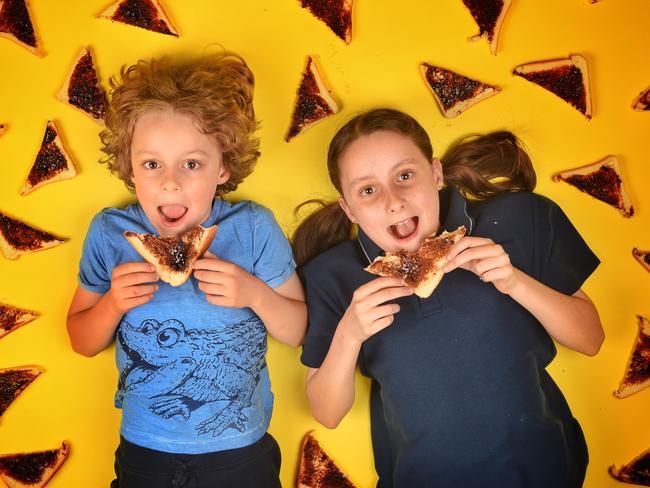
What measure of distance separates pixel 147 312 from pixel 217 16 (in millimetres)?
1034

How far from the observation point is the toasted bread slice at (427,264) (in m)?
1.87

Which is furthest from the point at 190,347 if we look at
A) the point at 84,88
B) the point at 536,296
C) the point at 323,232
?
the point at 536,296

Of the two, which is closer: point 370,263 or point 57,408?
point 370,263

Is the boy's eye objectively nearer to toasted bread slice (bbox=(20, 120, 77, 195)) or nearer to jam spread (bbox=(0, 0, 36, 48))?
toasted bread slice (bbox=(20, 120, 77, 195))

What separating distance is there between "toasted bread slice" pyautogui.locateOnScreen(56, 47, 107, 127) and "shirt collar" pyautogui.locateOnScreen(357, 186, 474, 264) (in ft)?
3.29

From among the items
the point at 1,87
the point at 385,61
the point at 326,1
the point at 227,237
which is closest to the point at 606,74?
the point at 385,61

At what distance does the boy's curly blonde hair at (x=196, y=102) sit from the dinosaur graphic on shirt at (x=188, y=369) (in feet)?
1.64

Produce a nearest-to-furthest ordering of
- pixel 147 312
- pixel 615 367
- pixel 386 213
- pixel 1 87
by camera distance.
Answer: pixel 386 213 < pixel 147 312 < pixel 1 87 < pixel 615 367

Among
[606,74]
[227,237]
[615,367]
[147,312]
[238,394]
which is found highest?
[606,74]

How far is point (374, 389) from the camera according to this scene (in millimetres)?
2311

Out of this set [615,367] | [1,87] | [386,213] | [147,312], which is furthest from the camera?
[615,367]

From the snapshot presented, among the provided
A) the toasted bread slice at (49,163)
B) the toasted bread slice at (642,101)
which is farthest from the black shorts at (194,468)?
the toasted bread slice at (642,101)

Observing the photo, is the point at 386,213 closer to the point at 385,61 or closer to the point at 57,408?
the point at 385,61

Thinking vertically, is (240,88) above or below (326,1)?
below
